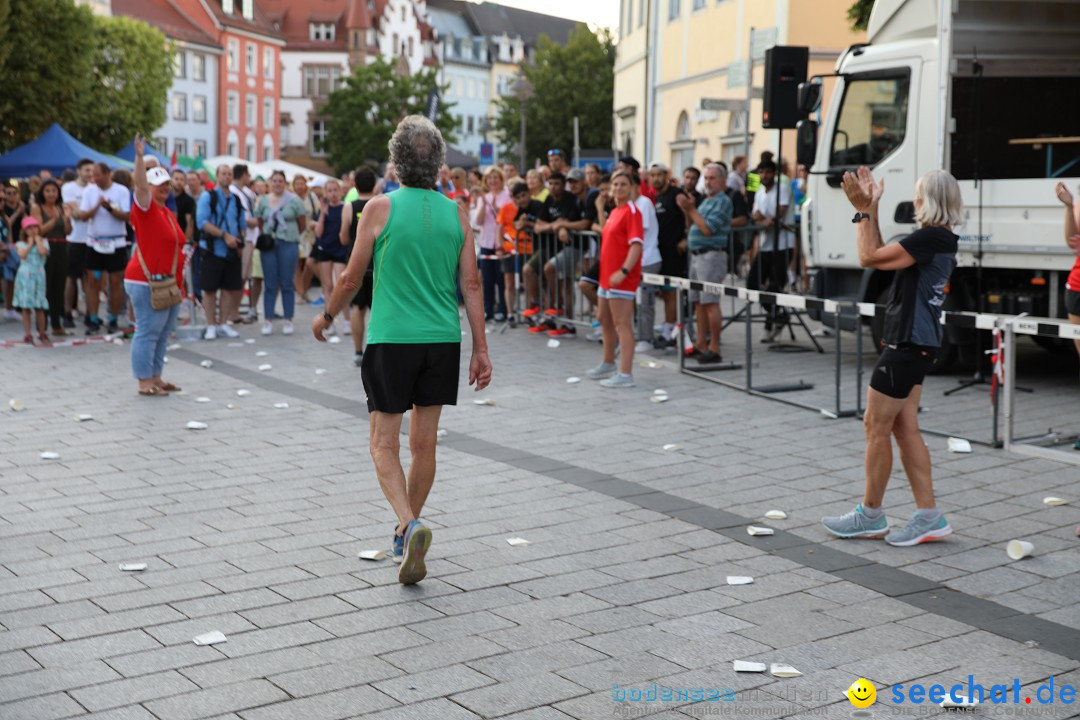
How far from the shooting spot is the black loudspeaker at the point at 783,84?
14.6m

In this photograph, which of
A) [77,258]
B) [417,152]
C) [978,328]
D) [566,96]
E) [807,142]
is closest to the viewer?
[417,152]

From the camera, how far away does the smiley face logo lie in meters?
4.31

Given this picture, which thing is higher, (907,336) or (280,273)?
(280,273)

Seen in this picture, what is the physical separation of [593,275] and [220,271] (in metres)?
4.38

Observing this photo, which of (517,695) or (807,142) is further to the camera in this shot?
(807,142)

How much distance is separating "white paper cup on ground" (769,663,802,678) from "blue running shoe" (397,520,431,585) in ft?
5.21

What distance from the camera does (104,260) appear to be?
16.0 metres

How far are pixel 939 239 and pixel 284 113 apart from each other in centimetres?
9642

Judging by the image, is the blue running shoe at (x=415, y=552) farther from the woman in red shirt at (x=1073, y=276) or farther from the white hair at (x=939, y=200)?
the woman in red shirt at (x=1073, y=276)

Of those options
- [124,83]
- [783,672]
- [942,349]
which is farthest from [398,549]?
[124,83]

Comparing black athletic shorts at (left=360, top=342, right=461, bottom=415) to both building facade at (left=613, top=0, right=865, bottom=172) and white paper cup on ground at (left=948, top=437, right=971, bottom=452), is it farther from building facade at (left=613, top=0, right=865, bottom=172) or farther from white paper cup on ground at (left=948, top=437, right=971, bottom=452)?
building facade at (left=613, top=0, right=865, bottom=172)

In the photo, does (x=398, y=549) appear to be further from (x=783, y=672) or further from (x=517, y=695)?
(x=783, y=672)

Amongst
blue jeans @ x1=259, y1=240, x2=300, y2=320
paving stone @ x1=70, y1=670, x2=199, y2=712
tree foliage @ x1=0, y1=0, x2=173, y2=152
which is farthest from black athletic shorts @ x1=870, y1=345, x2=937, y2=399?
tree foliage @ x1=0, y1=0, x2=173, y2=152

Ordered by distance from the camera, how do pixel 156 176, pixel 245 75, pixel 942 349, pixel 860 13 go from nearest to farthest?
pixel 156 176 → pixel 942 349 → pixel 860 13 → pixel 245 75
